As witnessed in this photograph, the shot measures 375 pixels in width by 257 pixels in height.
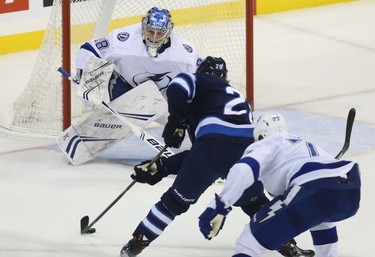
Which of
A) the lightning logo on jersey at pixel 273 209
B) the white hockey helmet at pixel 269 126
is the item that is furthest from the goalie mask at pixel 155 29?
the lightning logo on jersey at pixel 273 209

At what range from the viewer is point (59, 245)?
5.80 m

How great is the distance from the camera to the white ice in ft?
19.2

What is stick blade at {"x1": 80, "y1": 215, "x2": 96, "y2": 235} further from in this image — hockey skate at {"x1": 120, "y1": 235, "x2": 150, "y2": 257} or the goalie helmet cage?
the goalie helmet cage

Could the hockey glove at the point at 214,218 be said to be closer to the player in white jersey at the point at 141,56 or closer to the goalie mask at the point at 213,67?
the goalie mask at the point at 213,67

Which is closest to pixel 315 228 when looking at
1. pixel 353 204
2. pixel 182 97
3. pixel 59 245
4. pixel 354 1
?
pixel 353 204

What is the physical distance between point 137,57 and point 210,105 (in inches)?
60.4

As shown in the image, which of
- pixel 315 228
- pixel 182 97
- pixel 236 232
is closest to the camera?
pixel 315 228

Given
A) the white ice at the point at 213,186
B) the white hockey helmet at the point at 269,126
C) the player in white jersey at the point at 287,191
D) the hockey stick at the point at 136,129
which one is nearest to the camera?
the player in white jersey at the point at 287,191

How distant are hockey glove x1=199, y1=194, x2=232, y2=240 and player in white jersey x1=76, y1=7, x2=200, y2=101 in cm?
236

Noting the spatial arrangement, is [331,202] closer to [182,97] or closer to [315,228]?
[315,228]

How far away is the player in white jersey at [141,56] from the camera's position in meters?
7.00

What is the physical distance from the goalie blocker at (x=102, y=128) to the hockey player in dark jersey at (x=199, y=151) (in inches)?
52.3

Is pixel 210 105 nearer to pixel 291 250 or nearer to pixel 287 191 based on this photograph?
pixel 291 250

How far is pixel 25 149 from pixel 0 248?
1.78m
